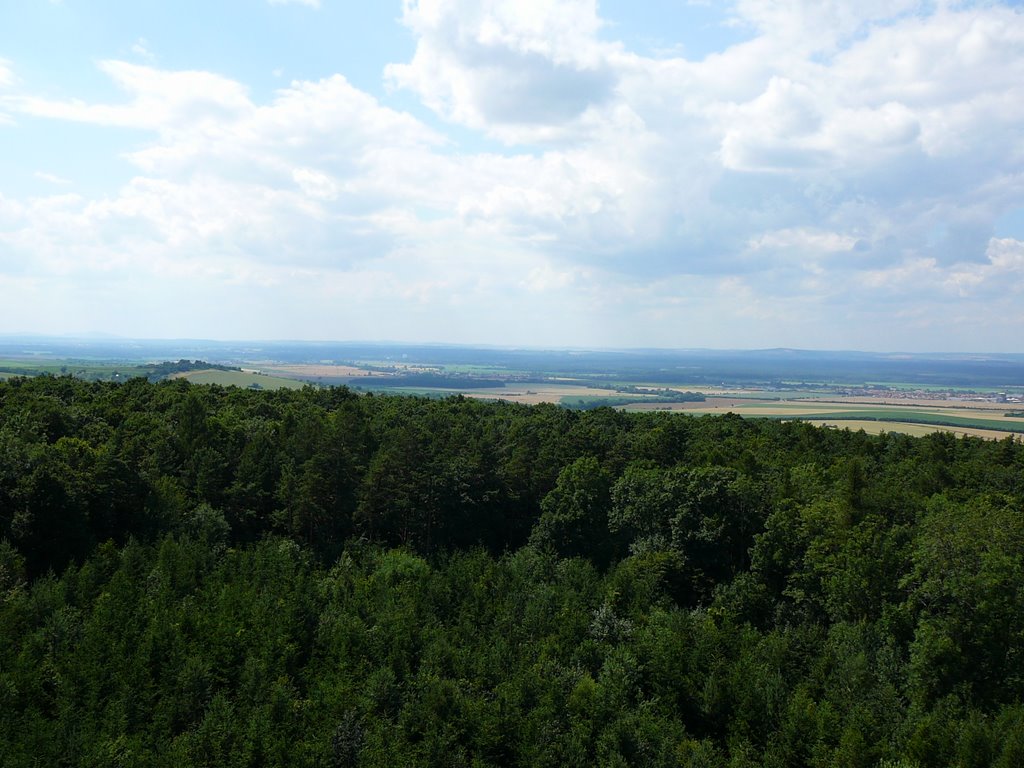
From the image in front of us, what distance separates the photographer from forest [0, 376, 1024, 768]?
26.2m

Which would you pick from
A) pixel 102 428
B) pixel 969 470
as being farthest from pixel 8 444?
pixel 969 470

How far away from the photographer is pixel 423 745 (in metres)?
26.2

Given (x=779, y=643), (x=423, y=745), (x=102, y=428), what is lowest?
(x=423, y=745)

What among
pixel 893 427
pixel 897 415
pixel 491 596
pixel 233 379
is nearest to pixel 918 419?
pixel 897 415

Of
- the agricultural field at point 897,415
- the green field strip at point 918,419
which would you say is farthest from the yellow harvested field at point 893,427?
the green field strip at point 918,419

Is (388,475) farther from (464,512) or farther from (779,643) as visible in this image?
(779,643)

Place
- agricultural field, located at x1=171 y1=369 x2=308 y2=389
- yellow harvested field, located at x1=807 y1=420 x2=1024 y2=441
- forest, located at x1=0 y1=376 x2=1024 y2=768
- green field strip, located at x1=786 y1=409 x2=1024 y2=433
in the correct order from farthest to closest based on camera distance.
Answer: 1. agricultural field, located at x1=171 y1=369 x2=308 y2=389
2. green field strip, located at x1=786 y1=409 x2=1024 y2=433
3. yellow harvested field, located at x1=807 y1=420 x2=1024 y2=441
4. forest, located at x1=0 y1=376 x2=1024 y2=768

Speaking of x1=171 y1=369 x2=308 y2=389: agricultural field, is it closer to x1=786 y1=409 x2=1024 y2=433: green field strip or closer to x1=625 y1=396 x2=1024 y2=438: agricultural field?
x1=625 y1=396 x2=1024 y2=438: agricultural field

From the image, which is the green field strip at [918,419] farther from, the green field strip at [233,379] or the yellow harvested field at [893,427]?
the green field strip at [233,379]

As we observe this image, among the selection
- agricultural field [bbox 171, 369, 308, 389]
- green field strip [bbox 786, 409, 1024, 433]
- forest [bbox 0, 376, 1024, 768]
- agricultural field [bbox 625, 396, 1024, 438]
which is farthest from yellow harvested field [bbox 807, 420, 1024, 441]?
agricultural field [bbox 171, 369, 308, 389]

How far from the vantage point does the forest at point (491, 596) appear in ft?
86.0

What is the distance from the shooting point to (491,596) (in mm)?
40406

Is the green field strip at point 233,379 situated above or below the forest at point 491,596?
above

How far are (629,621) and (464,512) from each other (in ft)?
67.2
